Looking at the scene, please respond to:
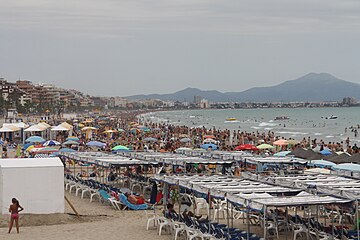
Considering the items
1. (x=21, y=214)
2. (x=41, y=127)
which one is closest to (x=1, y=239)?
(x=21, y=214)

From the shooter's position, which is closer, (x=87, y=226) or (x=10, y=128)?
(x=87, y=226)

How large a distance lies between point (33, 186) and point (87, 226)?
1.65 metres

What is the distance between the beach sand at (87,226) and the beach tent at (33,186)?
0.26 metres

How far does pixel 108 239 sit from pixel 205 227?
2.18 m

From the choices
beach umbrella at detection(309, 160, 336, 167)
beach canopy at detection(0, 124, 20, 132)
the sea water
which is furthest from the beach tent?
the sea water

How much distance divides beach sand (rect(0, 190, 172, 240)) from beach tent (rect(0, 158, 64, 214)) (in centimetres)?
26

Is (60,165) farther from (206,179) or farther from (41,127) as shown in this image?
(41,127)

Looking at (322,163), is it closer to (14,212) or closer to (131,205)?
(131,205)

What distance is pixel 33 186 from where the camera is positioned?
15219mm

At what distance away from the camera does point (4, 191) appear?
1507 centimetres

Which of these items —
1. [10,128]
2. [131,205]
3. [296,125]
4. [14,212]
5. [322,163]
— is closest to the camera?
[14,212]

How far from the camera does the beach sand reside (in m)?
13.5

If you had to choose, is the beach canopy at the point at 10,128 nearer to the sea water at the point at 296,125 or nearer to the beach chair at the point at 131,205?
the beach chair at the point at 131,205

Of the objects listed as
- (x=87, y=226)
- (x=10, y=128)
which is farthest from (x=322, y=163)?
(x=10, y=128)
